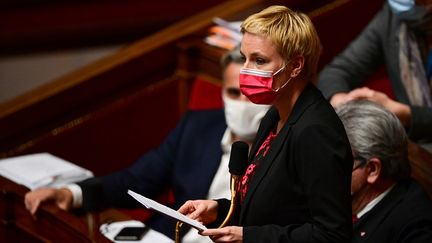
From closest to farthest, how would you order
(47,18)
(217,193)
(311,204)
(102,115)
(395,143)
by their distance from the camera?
1. (311,204)
2. (395,143)
3. (217,193)
4. (102,115)
5. (47,18)

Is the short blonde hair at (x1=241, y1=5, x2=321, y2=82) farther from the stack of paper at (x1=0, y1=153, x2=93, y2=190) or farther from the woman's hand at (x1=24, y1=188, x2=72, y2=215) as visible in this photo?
the stack of paper at (x1=0, y1=153, x2=93, y2=190)

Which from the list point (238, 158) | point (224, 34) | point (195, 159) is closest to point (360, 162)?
point (238, 158)

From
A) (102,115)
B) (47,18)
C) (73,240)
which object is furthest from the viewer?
(47,18)

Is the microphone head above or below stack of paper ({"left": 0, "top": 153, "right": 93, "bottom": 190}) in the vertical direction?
above

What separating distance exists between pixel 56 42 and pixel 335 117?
7.42ft

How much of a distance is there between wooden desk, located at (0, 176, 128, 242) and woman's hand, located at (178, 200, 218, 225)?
368 millimetres

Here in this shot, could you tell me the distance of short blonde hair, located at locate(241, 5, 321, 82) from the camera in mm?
987

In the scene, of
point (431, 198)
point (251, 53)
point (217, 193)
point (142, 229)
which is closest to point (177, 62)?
point (217, 193)

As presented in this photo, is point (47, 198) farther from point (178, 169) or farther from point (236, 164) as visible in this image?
point (236, 164)

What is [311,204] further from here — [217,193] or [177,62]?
[177,62]

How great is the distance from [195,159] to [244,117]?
204 mm

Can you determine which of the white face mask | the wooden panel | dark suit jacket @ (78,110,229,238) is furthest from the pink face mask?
the wooden panel

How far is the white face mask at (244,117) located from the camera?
5.60 feet

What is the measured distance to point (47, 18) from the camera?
3.05 m
